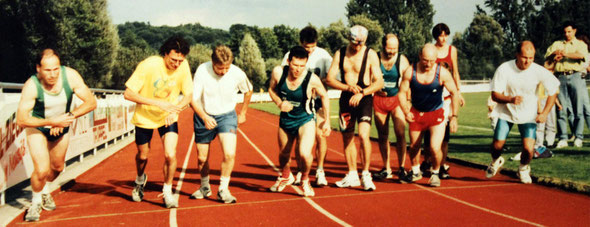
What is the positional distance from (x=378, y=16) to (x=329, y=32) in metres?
12.0

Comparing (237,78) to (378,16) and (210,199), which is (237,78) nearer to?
(210,199)

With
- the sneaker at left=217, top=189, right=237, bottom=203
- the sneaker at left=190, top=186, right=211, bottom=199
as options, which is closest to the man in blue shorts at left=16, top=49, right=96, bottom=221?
the sneaker at left=190, top=186, right=211, bottom=199

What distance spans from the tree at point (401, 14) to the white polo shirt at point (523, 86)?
73.3m

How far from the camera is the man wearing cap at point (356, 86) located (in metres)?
6.67

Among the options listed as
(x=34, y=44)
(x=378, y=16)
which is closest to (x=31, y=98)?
(x=34, y=44)

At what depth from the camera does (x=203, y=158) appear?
6.33m

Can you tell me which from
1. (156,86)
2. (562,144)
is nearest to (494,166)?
(562,144)

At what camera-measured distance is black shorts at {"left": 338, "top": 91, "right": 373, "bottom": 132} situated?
6879 mm

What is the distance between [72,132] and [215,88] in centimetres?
476

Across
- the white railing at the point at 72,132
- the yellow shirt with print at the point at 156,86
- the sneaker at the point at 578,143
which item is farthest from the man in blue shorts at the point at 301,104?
the sneaker at the point at 578,143

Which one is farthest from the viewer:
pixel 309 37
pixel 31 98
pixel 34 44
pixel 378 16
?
pixel 378 16

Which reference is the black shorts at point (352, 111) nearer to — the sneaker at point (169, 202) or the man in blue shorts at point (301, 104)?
the man in blue shorts at point (301, 104)

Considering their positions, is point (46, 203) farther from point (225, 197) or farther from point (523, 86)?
point (523, 86)

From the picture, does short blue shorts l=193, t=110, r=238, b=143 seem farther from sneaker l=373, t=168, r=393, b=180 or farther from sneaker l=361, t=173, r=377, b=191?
sneaker l=373, t=168, r=393, b=180
